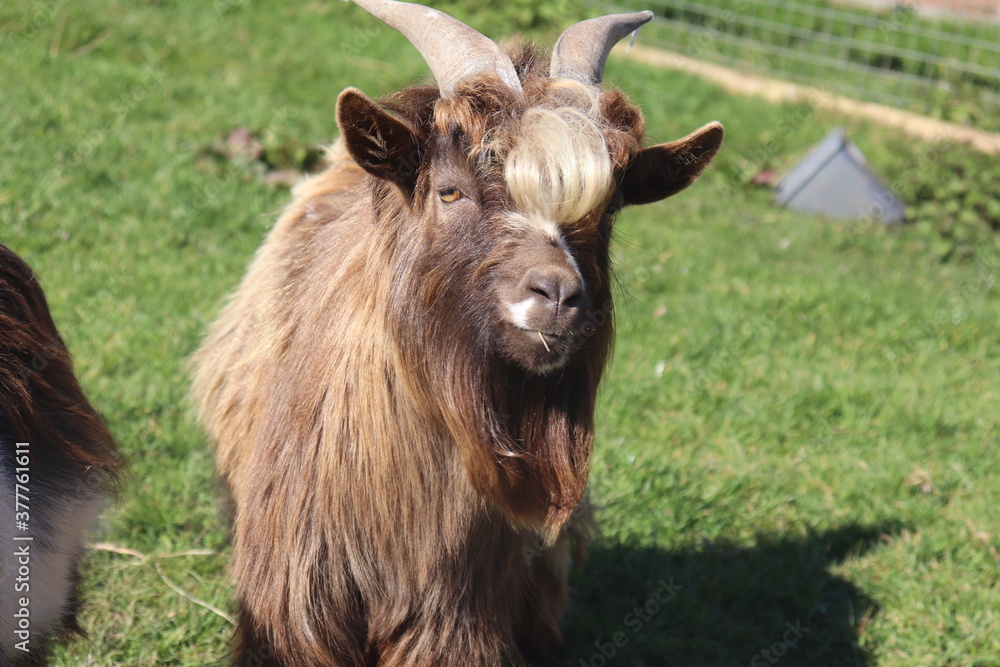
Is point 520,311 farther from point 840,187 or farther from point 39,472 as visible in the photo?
point 840,187

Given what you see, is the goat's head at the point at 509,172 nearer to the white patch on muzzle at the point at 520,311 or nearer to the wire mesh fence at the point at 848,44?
the white patch on muzzle at the point at 520,311

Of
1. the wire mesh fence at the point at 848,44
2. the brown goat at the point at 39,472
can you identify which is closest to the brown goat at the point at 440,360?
the brown goat at the point at 39,472

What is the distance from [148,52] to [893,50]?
656 cm

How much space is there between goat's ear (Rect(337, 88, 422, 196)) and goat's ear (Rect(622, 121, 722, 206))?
68 centimetres

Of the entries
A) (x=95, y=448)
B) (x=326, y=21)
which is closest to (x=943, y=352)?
(x=95, y=448)

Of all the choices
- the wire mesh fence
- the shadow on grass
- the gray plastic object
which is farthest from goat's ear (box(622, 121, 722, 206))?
the wire mesh fence

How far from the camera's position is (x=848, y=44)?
952cm

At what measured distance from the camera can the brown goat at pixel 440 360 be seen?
2.89 m

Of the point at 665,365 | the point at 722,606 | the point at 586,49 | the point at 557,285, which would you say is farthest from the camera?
the point at 665,365

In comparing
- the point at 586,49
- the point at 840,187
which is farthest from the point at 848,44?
the point at 586,49

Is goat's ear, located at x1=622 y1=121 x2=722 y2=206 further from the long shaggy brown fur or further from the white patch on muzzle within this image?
the white patch on muzzle

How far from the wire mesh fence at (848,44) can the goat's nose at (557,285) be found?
7349 millimetres

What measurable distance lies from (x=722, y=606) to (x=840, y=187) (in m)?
4.67

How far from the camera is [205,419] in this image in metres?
4.23
